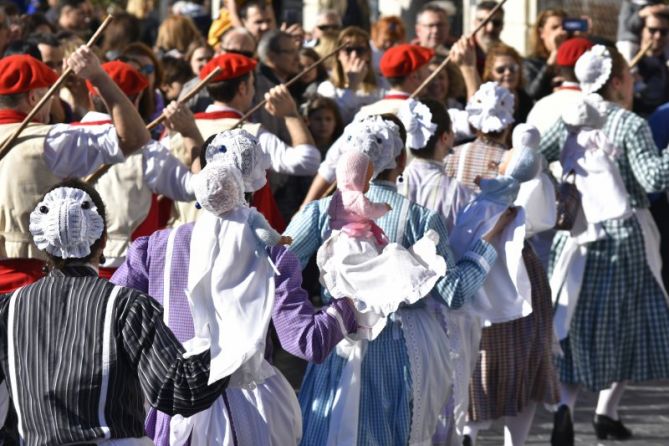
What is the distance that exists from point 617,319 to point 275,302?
10.9 feet

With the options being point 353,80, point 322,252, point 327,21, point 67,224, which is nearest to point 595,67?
point 353,80

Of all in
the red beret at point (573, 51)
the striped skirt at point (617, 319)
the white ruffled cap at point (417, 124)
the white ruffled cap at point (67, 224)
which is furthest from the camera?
the red beret at point (573, 51)

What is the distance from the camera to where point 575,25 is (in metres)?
11.0

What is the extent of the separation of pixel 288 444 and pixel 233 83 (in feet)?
9.95

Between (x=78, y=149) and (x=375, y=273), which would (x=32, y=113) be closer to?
(x=78, y=149)

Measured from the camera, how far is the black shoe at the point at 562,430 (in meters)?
6.87

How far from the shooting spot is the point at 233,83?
23.6ft

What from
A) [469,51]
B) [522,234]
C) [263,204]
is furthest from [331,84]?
[522,234]

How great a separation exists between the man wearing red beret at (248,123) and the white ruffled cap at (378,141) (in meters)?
1.29

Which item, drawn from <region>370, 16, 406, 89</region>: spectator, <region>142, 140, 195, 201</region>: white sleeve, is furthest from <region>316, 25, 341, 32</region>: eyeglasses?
<region>142, 140, 195, 201</region>: white sleeve

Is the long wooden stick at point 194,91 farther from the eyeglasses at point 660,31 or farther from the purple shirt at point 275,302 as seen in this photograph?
the eyeglasses at point 660,31

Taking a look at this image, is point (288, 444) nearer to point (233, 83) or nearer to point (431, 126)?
point (431, 126)

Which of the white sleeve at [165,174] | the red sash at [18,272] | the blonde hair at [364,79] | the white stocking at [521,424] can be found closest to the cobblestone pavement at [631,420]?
the white stocking at [521,424]

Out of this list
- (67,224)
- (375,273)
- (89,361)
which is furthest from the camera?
(375,273)
